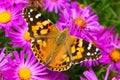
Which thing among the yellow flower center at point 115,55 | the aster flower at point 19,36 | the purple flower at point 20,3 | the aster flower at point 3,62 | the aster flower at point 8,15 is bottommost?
the yellow flower center at point 115,55

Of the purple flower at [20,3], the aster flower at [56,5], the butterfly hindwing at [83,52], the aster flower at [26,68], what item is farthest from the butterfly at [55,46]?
the aster flower at [56,5]

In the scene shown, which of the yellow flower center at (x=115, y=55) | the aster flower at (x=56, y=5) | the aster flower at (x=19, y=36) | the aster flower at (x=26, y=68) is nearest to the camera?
the aster flower at (x=26, y=68)

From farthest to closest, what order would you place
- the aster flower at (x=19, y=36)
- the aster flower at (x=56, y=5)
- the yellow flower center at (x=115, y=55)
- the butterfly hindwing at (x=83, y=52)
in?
1. the aster flower at (x=56, y=5)
2. the yellow flower center at (x=115, y=55)
3. the aster flower at (x=19, y=36)
4. the butterfly hindwing at (x=83, y=52)

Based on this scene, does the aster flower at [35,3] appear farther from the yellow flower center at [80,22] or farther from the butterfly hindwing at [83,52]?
the butterfly hindwing at [83,52]

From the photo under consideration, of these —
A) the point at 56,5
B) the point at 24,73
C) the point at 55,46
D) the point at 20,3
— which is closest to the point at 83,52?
the point at 55,46

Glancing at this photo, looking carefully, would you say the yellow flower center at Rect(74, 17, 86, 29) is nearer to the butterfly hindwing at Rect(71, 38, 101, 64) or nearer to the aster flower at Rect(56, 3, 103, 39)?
the aster flower at Rect(56, 3, 103, 39)
